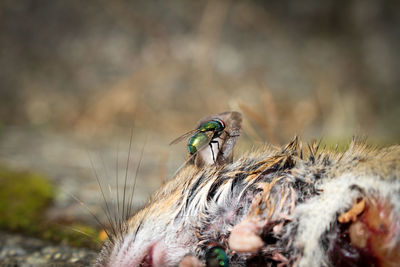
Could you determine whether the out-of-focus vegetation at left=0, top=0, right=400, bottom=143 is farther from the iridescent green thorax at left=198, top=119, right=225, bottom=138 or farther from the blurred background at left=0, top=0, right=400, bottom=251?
the iridescent green thorax at left=198, top=119, right=225, bottom=138

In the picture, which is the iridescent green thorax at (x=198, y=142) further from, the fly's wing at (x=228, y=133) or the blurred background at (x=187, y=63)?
the blurred background at (x=187, y=63)

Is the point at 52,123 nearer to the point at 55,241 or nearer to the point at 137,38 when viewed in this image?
the point at 137,38

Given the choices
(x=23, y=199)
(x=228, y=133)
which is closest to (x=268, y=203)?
(x=228, y=133)

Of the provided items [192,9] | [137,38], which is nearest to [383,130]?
[192,9]

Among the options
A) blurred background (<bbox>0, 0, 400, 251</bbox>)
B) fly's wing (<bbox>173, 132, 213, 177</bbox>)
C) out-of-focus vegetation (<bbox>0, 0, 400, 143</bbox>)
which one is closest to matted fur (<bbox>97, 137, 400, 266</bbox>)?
fly's wing (<bbox>173, 132, 213, 177</bbox>)

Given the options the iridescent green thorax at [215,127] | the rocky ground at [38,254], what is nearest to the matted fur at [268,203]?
the iridescent green thorax at [215,127]

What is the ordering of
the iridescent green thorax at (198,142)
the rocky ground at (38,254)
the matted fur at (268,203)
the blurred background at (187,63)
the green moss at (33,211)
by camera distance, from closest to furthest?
the matted fur at (268,203), the iridescent green thorax at (198,142), the rocky ground at (38,254), the green moss at (33,211), the blurred background at (187,63)
